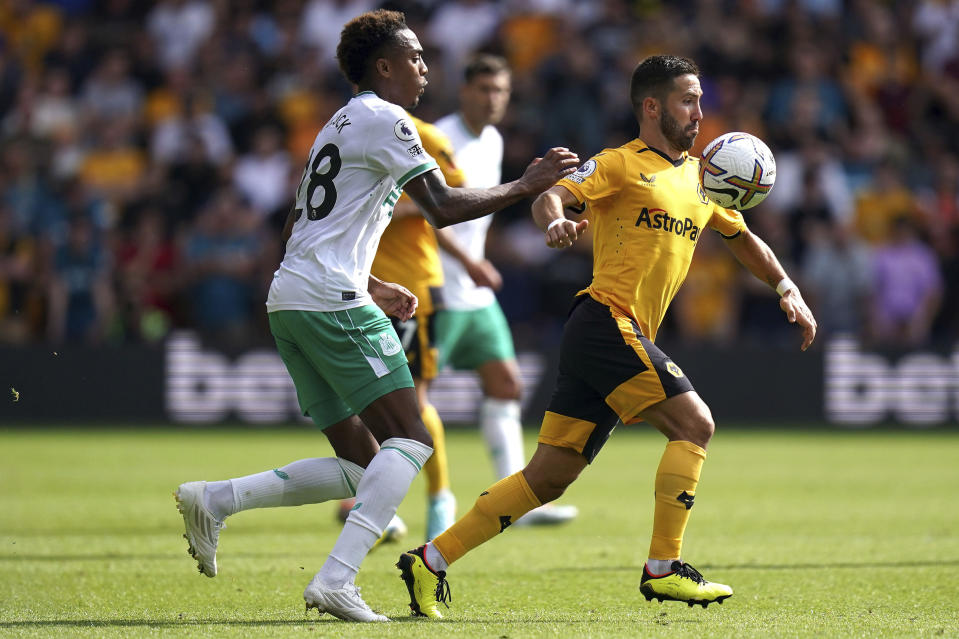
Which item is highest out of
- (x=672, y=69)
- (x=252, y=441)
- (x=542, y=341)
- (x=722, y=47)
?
(x=722, y=47)

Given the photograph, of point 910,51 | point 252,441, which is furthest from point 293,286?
point 910,51

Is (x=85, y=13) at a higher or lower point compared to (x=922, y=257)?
higher

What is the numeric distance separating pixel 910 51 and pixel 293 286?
15.8 meters

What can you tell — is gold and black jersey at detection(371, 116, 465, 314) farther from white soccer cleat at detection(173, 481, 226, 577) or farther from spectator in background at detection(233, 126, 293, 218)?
spectator in background at detection(233, 126, 293, 218)

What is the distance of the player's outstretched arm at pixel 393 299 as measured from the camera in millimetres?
6098

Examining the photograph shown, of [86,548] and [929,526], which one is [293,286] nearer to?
[86,548]

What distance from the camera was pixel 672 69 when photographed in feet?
20.2

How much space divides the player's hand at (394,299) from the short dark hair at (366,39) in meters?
0.91

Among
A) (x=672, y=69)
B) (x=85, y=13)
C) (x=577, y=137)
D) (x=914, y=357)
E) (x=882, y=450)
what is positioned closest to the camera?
(x=672, y=69)

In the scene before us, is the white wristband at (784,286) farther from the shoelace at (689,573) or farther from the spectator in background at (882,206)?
the spectator in background at (882,206)

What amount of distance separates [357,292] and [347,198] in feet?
1.29

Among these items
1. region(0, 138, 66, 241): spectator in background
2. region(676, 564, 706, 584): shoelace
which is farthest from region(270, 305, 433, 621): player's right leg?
region(0, 138, 66, 241): spectator in background

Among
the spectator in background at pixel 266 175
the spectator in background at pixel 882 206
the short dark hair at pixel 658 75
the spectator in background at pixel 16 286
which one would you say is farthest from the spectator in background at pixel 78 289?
the short dark hair at pixel 658 75

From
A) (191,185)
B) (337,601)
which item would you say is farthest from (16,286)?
(337,601)
